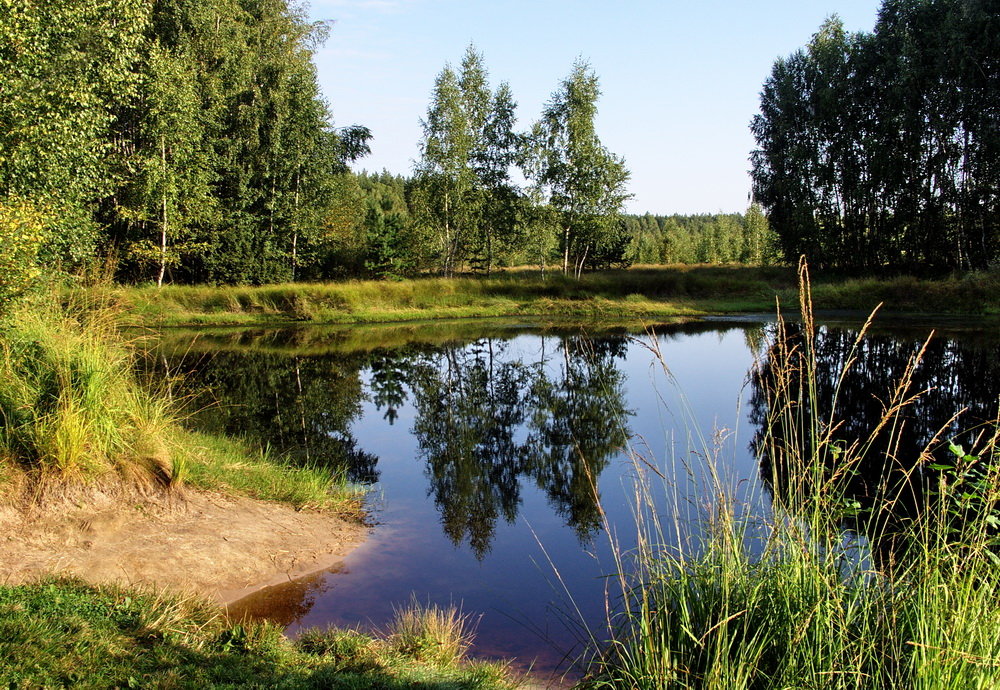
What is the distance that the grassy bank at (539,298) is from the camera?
2916 centimetres

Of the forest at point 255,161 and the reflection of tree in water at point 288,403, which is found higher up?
the forest at point 255,161

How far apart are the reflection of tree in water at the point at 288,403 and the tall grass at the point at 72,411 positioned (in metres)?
1.98

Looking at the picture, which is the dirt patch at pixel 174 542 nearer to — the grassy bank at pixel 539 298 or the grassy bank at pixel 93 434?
the grassy bank at pixel 93 434

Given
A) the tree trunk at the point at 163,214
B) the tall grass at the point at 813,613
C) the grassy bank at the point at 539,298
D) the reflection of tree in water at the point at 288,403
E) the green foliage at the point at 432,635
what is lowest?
the green foliage at the point at 432,635

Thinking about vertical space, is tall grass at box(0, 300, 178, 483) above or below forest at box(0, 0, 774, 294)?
below

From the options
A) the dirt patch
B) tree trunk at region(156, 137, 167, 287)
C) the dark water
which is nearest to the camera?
the dirt patch

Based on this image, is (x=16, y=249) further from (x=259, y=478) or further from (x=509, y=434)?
(x=509, y=434)

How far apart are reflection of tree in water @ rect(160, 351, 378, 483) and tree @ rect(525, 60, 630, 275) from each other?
23.2 m

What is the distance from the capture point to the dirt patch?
213 inches

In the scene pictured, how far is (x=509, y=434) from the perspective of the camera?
11.3 m

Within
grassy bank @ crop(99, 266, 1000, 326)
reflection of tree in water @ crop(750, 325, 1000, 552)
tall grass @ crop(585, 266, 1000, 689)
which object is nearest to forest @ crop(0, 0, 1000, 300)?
grassy bank @ crop(99, 266, 1000, 326)

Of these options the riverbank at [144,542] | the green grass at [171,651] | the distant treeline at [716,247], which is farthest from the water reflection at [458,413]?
the distant treeline at [716,247]

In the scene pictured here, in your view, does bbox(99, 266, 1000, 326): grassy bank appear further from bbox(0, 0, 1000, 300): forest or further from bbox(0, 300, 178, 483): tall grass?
bbox(0, 300, 178, 483): tall grass

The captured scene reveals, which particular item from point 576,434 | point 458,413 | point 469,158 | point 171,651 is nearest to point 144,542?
point 171,651
